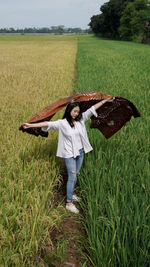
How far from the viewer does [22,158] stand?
2695 millimetres

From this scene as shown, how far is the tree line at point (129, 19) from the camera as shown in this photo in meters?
39.5

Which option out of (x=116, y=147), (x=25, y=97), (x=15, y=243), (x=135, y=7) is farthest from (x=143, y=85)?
(x=135, y=7)

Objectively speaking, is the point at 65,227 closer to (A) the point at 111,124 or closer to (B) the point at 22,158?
(B) the point at 22,158

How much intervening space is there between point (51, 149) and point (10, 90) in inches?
156

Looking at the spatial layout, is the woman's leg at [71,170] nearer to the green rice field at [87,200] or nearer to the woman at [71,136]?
the woman at [71,136]

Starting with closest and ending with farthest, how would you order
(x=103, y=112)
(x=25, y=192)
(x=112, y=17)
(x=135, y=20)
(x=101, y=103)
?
(x=25, y=192) → (x=101, y=103) → (x=103, y=112) → (x=135, y=20) → (x=112, y=17)

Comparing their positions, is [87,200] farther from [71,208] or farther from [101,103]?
[101,103]

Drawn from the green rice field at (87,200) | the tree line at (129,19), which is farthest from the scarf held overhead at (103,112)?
the tree line at (129,19)

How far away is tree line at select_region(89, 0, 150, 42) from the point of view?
3945 cm

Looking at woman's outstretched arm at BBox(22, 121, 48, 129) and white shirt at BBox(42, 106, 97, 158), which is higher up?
woman's outstretched arm at BBox(22, 121, 48, 129)

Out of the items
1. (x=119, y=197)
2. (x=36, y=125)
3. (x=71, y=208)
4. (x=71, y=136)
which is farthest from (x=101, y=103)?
(x=71, y=208)

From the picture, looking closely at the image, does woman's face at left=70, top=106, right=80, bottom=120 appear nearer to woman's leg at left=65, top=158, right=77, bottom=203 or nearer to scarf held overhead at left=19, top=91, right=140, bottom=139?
scarf held overhead at left=19, top=91, right=140, bottom=139

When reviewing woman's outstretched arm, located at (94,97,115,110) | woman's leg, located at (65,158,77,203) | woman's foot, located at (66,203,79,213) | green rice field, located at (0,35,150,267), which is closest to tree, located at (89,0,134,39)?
green rice field, located at (0,35,150,267)

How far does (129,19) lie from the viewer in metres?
42.1
